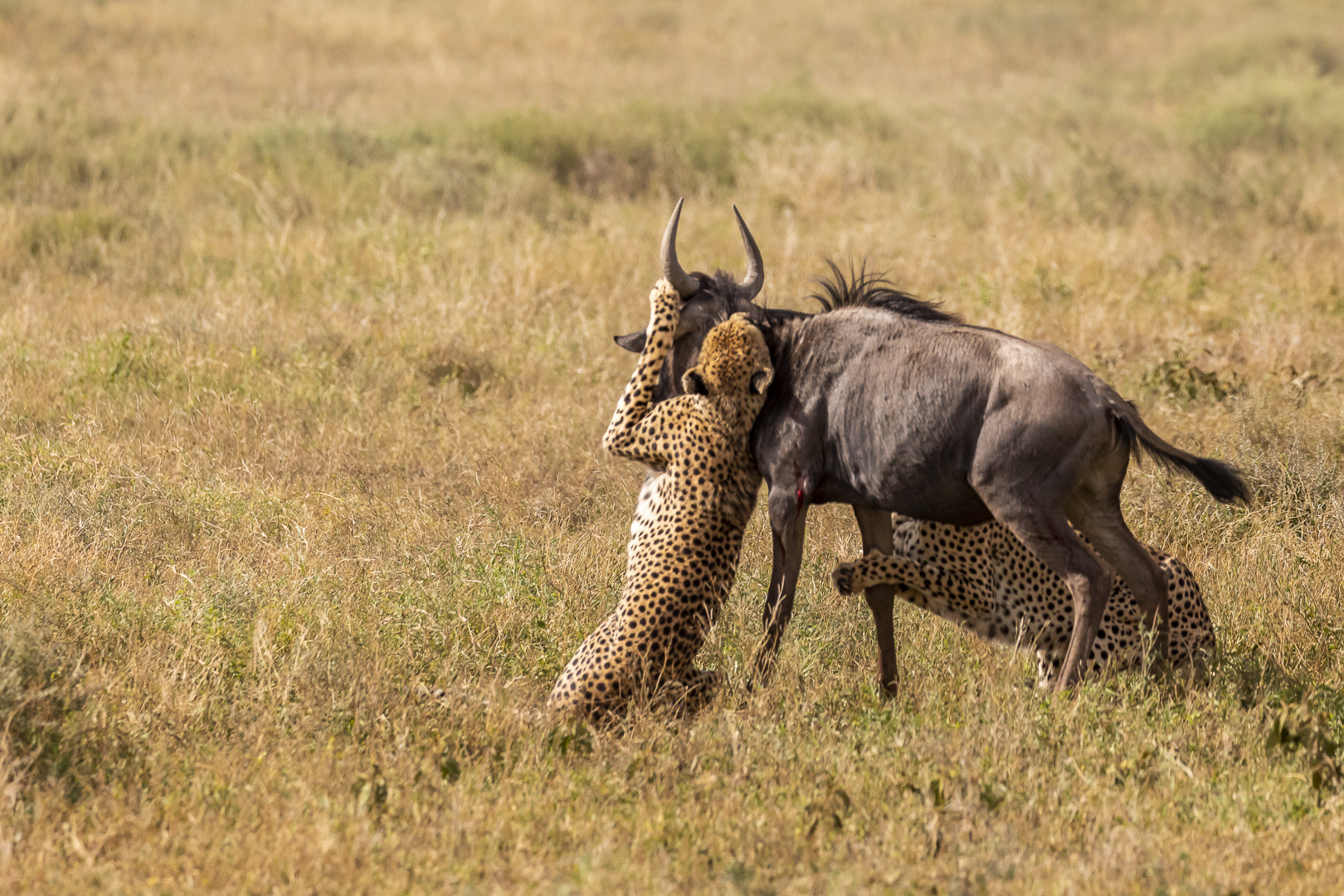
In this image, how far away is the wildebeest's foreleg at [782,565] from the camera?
197 inches

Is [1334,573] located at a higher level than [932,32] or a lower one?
lower

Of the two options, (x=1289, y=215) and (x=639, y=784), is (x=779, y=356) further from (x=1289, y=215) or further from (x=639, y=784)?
(x=1289, y=215)

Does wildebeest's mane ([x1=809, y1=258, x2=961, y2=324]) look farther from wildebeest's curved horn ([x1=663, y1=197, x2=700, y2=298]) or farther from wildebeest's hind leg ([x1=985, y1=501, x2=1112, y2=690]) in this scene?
wildebeest's hind leg ([x1=985, y1=501, x2=1112, y2=690])

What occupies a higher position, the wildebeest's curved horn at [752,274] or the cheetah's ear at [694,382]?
the wildebeest's curved horn at [752,274]

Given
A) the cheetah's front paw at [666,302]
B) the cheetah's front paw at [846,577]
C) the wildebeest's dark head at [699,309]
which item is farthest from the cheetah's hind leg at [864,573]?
the cheetah's front paw at [666,302]

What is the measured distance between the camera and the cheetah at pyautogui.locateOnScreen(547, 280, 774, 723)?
468 centimetres

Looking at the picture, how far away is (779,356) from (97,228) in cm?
778

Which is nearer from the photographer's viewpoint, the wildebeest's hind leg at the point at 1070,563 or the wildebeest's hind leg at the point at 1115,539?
the wildebeest's hind leg at the point at 1070,563

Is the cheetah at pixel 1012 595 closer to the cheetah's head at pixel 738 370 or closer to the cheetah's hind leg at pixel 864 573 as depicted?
the cheetah's hind leg at pixel 864 573

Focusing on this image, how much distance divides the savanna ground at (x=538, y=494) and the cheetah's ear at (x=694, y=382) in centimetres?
96

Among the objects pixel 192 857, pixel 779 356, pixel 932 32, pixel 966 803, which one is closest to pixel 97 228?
pixel 779 356

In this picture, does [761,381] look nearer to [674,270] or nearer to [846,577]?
[674,270]

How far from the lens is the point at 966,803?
13.3 feet

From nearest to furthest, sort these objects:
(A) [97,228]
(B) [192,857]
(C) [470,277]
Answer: (B) [192,857] → (C) [470,277] → (A) [97,228]
